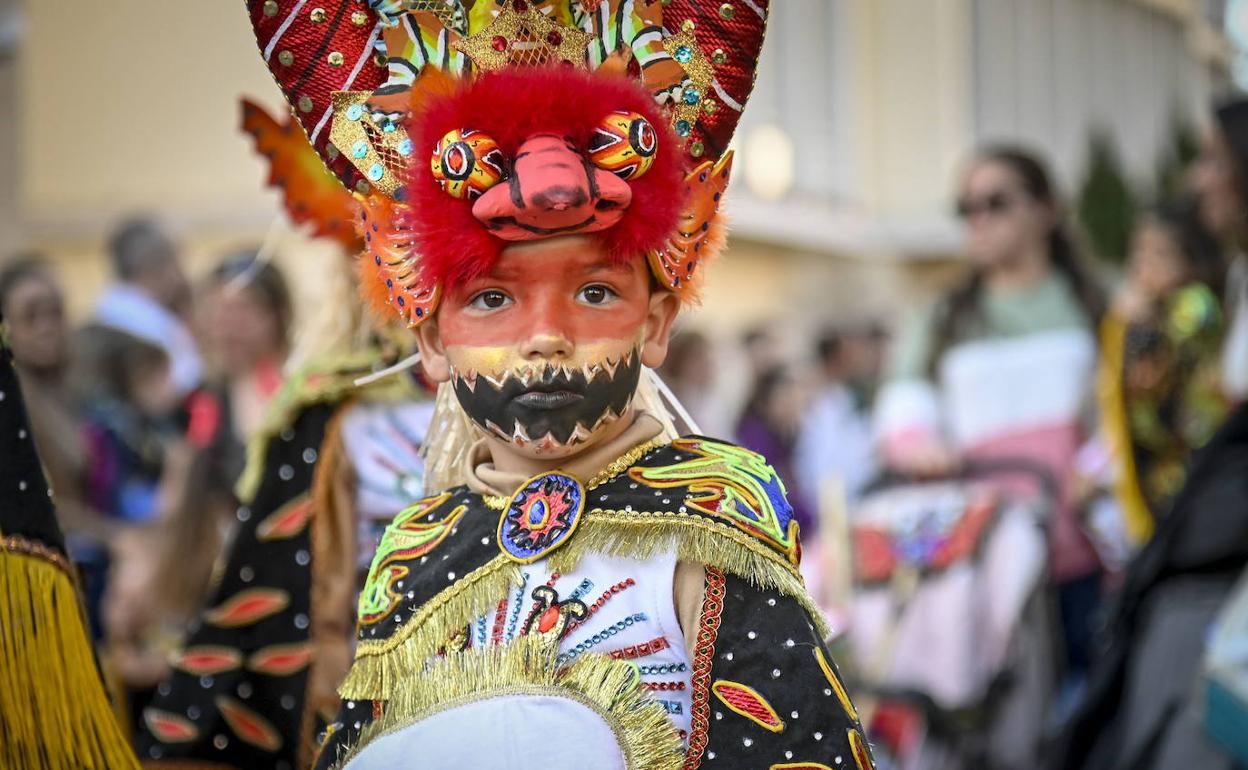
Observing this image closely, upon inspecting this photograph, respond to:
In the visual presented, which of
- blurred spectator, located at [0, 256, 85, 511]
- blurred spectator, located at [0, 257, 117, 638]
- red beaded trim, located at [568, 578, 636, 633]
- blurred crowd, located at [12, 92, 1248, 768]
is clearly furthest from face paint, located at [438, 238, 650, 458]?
blurred spectator, located at [0, 256, 85, 511]

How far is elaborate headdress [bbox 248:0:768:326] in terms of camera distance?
8.64 feet

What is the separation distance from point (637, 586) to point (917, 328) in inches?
176

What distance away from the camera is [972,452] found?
668cm

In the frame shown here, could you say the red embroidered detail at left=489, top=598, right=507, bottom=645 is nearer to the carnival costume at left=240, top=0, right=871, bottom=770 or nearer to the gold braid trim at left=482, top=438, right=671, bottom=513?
the carnival costume at left=240, top=0, right=871, bottom=770

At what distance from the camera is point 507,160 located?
104 inches

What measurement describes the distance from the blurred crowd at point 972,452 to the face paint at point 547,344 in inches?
128

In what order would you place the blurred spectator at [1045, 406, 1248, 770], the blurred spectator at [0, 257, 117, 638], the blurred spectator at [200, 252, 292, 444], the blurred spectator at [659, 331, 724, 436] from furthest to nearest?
1. the blurred spectator at [659, 331, 724, 436]
2. the blurred spectator at [0, 257, 117, 638]
3. the blurred spectator at [200, 252, 292, 444]
4. the blurred spectator at [1045, 406, 1248, 770]

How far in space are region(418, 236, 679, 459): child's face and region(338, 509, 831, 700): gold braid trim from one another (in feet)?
0.49

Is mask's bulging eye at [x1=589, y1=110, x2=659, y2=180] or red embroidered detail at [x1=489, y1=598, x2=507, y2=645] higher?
mask's bulging eye at [x1=589, y1=110, x2=659, y2=180]

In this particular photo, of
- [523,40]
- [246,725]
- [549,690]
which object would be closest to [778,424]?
[246,725]

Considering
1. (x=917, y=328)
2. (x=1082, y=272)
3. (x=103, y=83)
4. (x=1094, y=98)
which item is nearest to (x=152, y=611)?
(x=917, y=328)

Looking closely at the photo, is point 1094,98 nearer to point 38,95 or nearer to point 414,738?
point 38,95

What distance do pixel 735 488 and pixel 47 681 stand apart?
3.63ft

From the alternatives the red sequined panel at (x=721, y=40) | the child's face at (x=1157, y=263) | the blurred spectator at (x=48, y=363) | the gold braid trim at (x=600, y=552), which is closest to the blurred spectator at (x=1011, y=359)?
the child's face at (x=1157, y=263)
